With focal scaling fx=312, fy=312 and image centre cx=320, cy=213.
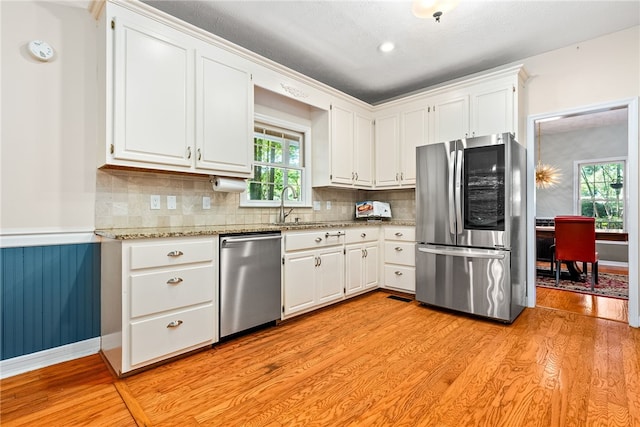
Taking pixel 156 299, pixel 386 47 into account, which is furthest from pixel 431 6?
pixel 156 299

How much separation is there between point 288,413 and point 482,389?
1.14 m

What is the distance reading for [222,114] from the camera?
2.68m

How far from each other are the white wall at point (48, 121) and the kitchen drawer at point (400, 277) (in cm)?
310

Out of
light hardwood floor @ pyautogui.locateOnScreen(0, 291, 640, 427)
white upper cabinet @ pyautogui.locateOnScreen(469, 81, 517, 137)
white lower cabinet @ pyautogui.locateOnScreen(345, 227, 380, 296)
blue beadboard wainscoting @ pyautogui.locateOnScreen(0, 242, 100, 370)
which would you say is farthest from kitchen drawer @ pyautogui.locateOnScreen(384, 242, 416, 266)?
blue beadboard wainscoting @ pyautogui.locateOnScreen(0, 242, 100, 370)

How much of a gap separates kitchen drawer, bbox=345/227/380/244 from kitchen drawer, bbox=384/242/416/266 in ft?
0.69

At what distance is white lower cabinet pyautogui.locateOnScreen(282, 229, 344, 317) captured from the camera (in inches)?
113

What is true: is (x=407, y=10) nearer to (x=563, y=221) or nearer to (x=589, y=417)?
(x=589, y=417)

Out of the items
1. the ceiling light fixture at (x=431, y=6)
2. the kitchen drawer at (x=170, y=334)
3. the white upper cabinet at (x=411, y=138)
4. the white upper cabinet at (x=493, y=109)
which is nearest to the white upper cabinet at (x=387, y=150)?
the white upper cabinet at (x=411, y=138)

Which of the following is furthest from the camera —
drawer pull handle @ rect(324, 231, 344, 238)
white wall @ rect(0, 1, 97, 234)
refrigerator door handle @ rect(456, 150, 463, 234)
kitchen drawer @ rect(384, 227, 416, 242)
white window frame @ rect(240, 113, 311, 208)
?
kitchen drawer @ rect(384, 227, 416, 242)

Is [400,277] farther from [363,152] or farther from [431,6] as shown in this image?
[431,6]

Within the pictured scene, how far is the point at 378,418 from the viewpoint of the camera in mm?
1585

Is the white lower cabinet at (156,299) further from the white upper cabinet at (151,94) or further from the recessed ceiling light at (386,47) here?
the recessed ceiling light at (386,47)

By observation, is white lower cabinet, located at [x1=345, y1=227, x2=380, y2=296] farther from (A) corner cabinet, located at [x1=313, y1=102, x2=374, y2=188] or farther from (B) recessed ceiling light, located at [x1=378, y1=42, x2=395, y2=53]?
(B) recessed ceiling light, located at [x1=378, y1=42, x2=395, y2=53]

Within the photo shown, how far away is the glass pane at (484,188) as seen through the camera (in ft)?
9.43
